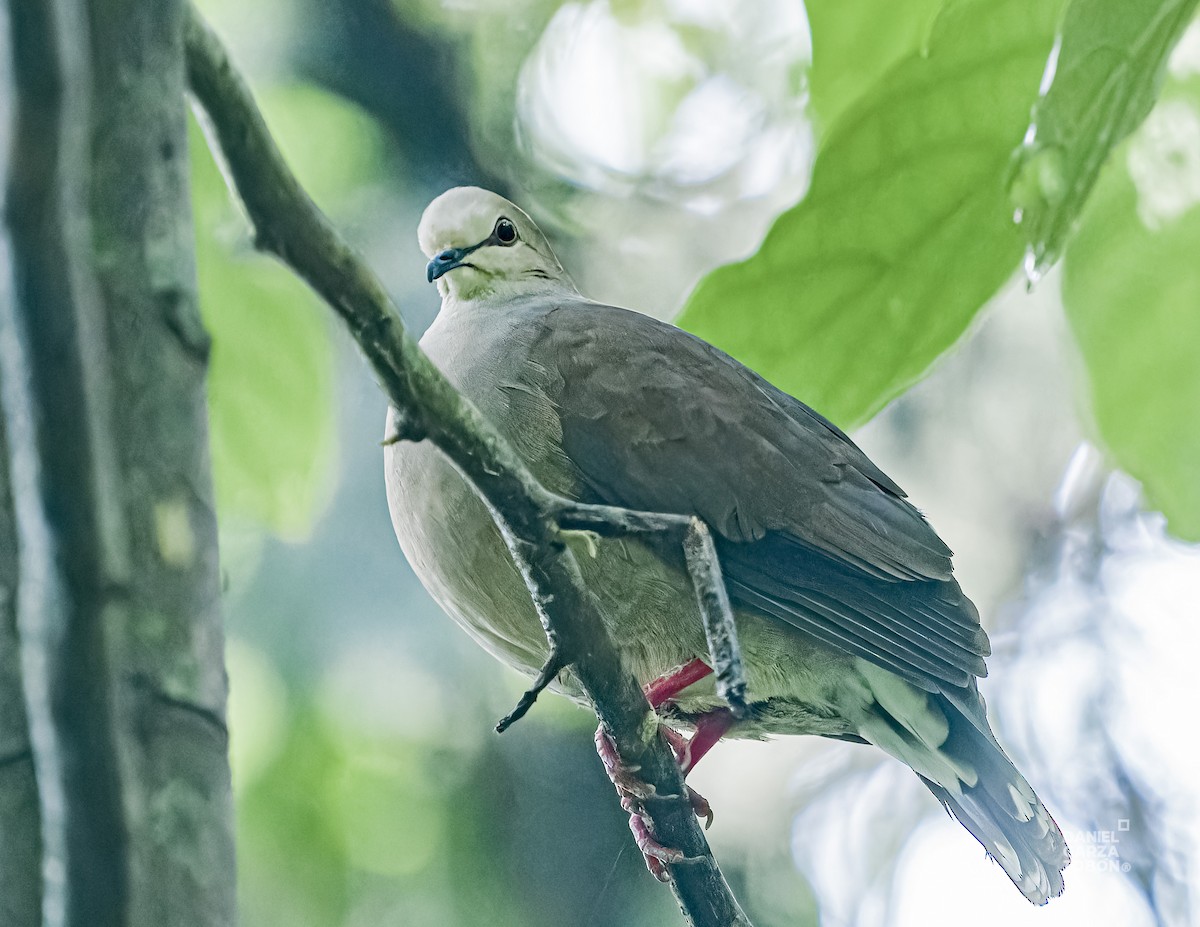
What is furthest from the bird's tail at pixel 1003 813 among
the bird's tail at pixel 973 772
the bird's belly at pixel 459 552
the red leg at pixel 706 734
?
the bird's belly at pixel 459 552

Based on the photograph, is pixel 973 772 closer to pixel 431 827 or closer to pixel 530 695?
pixel 530 695

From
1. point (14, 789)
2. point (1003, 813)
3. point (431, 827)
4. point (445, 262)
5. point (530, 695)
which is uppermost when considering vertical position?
point (445, 262)

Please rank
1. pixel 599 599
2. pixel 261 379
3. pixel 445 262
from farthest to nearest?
pixel 445 262 → pixel 599 599 → pixel 261 379

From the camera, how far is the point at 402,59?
3.99 feet

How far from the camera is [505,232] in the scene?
1104mm

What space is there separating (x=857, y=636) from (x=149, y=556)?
58cm

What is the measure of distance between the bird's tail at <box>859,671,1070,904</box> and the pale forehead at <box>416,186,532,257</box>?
0.49 metres

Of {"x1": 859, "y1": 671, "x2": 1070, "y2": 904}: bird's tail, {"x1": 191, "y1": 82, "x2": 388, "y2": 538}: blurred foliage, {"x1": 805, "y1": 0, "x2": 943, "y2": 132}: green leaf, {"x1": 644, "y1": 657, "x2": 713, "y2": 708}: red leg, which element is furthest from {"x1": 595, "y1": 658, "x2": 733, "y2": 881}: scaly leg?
{"x1": 805, "y1": 0, "x2": 943, "y2": 132}: green leaf

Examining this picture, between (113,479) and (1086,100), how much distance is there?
0.37 m

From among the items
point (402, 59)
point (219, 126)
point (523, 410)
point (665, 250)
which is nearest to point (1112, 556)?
point (665, 250)

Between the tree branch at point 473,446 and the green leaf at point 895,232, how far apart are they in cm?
10

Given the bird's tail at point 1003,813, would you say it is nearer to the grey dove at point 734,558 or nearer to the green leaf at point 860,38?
the grey dove at point 734,558

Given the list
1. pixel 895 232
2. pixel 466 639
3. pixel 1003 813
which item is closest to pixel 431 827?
pixel 466 639

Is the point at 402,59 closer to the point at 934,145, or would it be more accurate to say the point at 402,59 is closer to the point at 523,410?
the point at 523,410
